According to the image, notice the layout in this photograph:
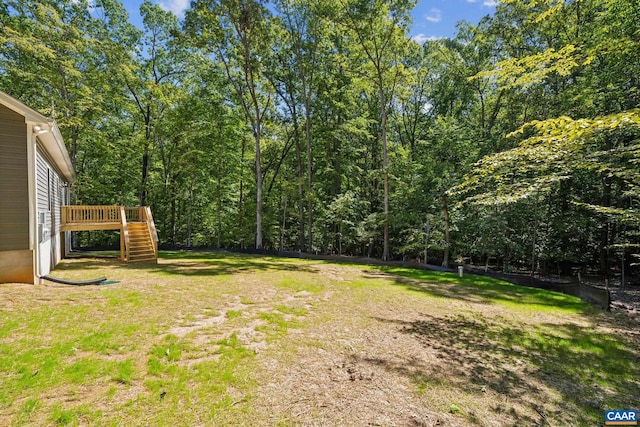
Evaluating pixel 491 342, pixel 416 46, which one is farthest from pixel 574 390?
pixel 416 46

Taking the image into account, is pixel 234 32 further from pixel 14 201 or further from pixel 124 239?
pixel 14 201

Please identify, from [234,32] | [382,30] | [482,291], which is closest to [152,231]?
[234,32]

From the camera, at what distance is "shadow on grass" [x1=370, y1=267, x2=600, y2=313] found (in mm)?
8800

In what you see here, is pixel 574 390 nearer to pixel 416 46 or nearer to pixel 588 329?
pixel 588 329

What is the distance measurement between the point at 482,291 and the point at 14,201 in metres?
13.2

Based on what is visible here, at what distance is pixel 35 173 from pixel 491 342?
10692 millimetres

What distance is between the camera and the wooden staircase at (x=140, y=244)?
40.5 ft

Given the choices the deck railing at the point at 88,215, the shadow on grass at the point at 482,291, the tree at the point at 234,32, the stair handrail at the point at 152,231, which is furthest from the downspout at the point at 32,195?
the tree at the point at 234,32

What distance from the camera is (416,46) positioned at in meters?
20.3

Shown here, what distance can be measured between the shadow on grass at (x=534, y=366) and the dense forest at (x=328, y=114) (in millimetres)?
7432

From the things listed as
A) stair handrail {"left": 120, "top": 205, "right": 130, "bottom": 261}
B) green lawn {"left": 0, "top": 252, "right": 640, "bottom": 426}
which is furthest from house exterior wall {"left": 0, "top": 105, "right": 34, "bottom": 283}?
stair handrail {"left": 120, "top": 205, "right": 130, "bottom": 261}

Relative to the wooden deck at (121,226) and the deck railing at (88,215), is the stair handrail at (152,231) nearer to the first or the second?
the wooden deck at (121,226)

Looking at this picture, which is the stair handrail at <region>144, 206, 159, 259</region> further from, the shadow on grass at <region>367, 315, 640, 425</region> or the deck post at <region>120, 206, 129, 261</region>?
the shadow on grass at <region>367, 315, 640, 425</region>

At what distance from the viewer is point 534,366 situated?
4637 millimetres
